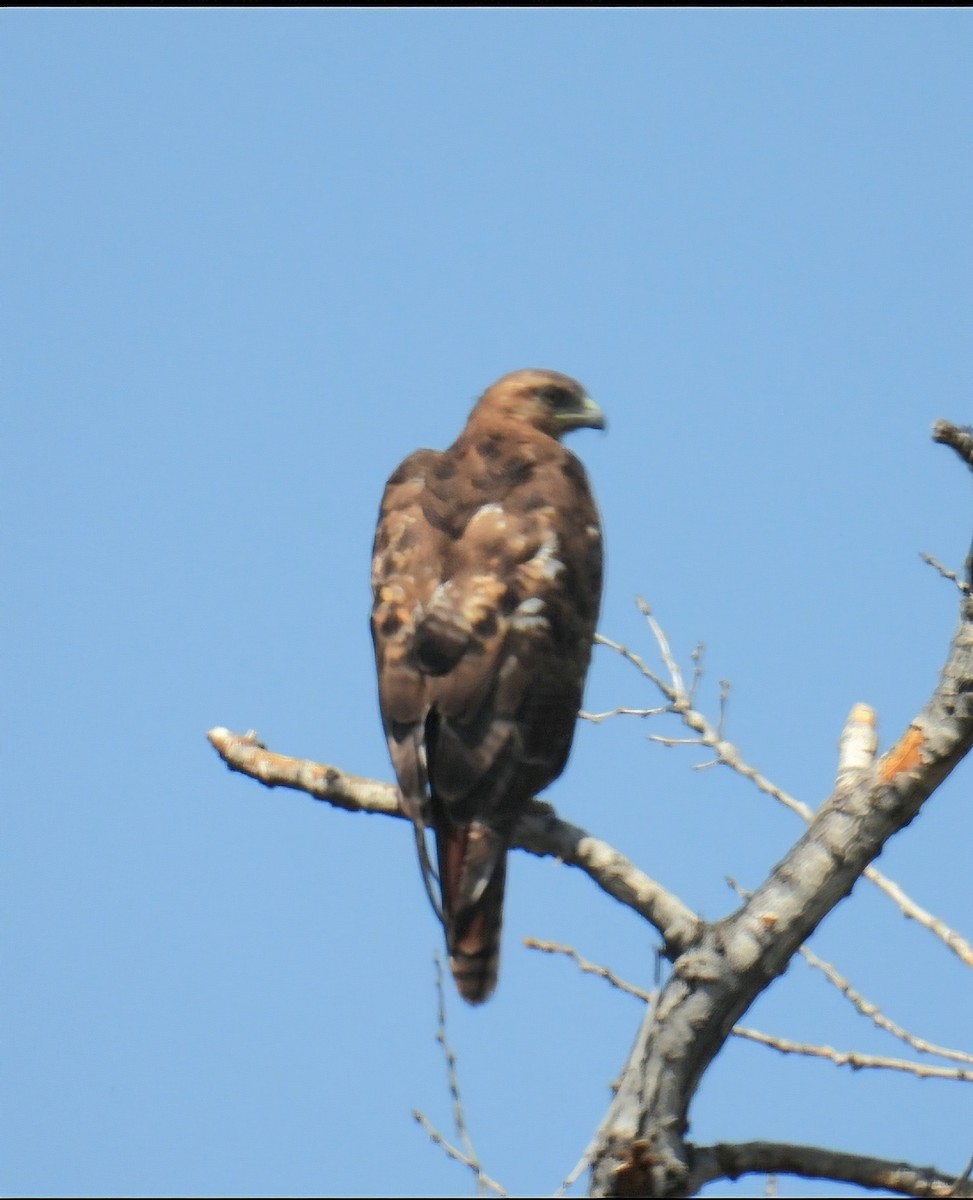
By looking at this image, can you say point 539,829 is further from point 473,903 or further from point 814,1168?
point 814,1168

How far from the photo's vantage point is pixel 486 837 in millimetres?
4168

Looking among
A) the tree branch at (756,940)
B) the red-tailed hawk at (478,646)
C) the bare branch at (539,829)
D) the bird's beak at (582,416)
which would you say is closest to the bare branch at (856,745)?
the tree branch at (756,940)

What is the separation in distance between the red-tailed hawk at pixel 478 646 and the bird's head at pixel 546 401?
0.80 m

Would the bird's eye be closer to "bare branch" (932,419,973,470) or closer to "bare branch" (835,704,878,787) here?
"bare branch" (835,704,878,787)

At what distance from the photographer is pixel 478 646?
14.6 feet

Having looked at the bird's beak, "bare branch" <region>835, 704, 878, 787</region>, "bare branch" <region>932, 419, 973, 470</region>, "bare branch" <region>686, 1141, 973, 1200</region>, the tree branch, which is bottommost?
"bare branch" <region>686, 1141, 973, 1200</region>

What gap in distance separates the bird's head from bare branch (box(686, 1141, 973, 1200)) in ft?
12.0

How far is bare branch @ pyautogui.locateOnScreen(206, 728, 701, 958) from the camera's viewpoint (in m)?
3.53

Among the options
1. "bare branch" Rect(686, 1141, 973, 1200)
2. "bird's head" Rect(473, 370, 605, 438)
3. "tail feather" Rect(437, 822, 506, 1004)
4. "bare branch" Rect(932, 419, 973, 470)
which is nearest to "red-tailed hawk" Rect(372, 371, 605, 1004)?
"tail feather" Rect(437, 822, 506, 1004)

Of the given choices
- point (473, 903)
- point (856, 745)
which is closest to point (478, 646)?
point (473, 903)

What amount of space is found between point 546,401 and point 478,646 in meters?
2.16

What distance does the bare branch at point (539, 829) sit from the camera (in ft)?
11.6

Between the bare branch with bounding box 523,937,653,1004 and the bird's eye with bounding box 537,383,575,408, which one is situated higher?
the bird's eye with bounding box 537,383,575,408

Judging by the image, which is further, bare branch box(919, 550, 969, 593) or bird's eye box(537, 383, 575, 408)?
bird's eye box(537, 383, 575, 408)
